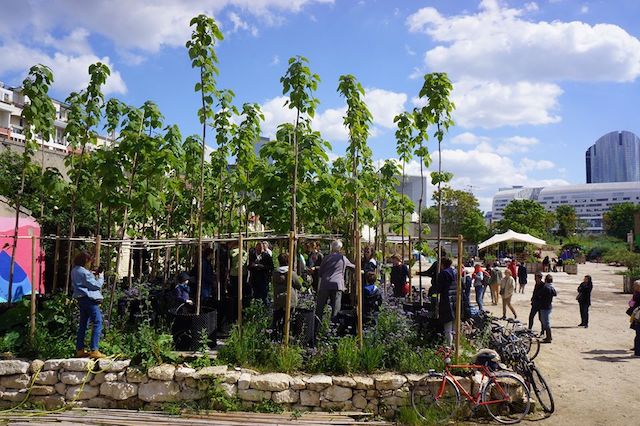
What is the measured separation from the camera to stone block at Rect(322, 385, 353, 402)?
250 inches

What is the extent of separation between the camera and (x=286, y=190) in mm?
8492

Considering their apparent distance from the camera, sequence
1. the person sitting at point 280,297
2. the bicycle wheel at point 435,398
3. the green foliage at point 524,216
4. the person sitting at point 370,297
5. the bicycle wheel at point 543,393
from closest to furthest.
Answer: the bicycle wheel at point 435,398 < the bicycle wheel at point 543,393 < the person sitting at point 280,297 < the person sitting at point 370,297 < the green foliage at point 524,216

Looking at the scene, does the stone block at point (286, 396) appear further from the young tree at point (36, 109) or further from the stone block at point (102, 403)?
the young tree at point (36, 109)

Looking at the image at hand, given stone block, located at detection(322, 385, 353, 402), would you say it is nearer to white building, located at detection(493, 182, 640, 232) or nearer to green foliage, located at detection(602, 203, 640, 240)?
green foliage, located at detection(602, 203, 640, 240)

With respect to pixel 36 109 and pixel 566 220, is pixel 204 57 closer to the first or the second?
pixel 36 109

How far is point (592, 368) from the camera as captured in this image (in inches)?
348

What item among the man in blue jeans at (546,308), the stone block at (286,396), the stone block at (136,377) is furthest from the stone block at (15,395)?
the man in blue jeans at (546,308)

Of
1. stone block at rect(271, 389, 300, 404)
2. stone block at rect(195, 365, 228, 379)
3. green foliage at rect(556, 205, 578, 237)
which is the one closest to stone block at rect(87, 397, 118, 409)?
stone block at rect(195, 365, 228, 379)

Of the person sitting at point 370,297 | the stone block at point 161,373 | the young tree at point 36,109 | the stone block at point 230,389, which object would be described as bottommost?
the stone block at point 230,389

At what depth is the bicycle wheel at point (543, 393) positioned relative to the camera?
656 centimetres

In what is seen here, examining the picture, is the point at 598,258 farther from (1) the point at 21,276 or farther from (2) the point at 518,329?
(1) the point at 21,276

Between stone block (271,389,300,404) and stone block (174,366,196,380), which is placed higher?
stone block (174,366,196,380)

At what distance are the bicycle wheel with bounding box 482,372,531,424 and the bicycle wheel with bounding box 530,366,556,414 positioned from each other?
31cm

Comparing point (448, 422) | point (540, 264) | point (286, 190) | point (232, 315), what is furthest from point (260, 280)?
point (540, 264)
